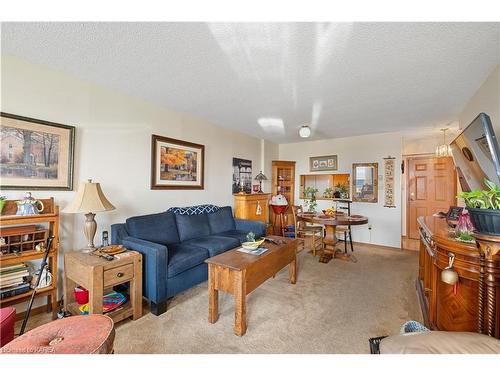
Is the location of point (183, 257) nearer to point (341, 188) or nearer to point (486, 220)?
point (486, 220)

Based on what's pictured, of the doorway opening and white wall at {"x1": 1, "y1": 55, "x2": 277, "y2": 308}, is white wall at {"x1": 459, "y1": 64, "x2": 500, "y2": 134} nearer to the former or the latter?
the doorway opening

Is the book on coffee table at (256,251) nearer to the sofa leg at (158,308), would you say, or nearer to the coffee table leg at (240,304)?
the coffee table leg at (240,304)

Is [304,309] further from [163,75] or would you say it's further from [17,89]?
[17,89]

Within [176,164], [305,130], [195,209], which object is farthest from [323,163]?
[176,164]

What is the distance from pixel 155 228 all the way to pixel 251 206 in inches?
82.5

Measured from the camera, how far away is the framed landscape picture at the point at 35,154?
194 centimetres

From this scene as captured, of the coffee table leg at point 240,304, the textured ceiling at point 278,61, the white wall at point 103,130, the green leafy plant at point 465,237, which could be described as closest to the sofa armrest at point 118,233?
the white wall at point 103,130

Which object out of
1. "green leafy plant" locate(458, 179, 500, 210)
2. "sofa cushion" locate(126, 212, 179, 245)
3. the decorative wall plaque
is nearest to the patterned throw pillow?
"sofa cushion" locate(126, 212, 179, 245)

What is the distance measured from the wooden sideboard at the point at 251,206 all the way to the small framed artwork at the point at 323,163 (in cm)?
Answer: 151

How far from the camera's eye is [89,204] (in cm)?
204

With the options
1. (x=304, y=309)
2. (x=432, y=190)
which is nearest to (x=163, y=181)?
(x=304, y=309)

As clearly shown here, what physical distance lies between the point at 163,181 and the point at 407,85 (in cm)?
334
